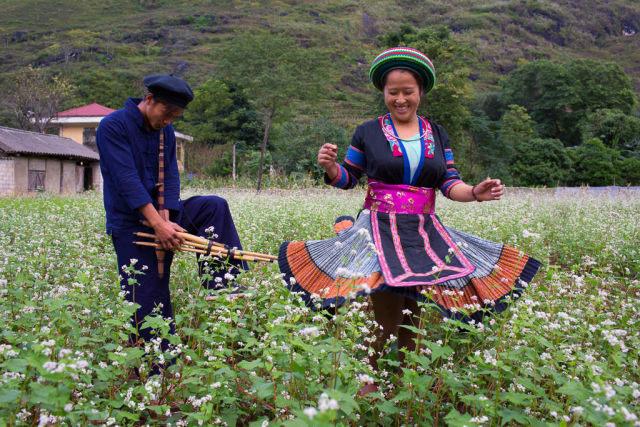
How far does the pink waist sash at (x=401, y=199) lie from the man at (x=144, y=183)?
105 cm

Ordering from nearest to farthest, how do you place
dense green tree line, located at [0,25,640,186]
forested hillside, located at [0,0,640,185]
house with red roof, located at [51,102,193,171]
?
dense green tree line, located at [0,25,640,186] → forested hillside, located at [0,0,640,185] → house with red roof, located at [51,102,193,171]

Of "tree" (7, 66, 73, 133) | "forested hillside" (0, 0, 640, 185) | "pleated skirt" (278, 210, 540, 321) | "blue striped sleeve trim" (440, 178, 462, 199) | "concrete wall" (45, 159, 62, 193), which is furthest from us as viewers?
"tree" (7, 66, 73, 133)

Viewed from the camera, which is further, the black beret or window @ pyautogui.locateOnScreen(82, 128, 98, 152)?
window @ pyautogui.locateOnScreen(82, 128, 98, 152)

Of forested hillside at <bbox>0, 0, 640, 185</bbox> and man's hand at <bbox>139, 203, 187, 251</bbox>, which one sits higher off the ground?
forested hillside at <bbox>0, 0, 640, 185</bbox>

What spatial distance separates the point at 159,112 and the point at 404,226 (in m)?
1.80

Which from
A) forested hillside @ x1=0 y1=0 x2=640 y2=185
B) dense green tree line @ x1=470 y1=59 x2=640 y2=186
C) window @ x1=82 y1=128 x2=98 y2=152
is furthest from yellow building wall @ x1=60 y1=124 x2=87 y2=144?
dense green tree line @ x1=470 y1=59 x2=640 y2=186

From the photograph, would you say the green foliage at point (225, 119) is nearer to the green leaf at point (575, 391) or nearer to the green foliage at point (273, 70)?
the green foliage at point (273, 70)

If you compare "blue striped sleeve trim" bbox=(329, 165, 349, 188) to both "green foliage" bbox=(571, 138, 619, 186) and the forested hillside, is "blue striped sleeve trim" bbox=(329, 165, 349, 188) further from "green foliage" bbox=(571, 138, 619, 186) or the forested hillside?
"green foliage" bbox=(571, 138, 619, 186)

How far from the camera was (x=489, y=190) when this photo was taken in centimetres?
276

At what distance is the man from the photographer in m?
2.95

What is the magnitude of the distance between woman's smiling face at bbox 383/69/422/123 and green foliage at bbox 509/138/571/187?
3616cm

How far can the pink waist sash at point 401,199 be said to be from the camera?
2867 mm

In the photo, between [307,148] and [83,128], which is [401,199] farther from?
[83,128]

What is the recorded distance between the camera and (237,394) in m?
2.15
